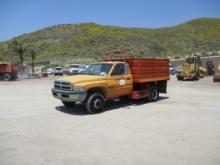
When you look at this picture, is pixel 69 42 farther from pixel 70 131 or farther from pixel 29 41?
pixel 70 131

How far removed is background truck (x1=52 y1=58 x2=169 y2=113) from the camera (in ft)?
37.0

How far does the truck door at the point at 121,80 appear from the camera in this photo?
12.3 metres

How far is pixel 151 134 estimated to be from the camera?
8289 mm

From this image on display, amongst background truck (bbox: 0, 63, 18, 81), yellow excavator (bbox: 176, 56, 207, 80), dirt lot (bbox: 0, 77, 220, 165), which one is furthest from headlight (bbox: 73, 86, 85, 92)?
background truck (bbox: 0, 63, 18, 81)

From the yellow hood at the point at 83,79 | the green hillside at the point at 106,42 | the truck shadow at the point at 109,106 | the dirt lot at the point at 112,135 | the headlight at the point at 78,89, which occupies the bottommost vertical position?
the dirt lot at the point at 112,135

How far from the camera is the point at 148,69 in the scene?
14.2 meters

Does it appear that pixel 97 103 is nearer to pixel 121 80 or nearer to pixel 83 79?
pixel 83 79

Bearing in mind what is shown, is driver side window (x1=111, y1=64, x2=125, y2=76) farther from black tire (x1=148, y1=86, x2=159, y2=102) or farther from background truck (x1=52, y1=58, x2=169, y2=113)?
black tire (x1=148, y1=86, x2=159, y2=102)

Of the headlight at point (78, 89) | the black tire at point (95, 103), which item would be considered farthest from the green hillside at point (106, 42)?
the headlight at point (78, 89)

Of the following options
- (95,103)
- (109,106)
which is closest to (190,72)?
(109,106)

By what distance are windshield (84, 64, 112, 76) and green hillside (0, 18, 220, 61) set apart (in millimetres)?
47438

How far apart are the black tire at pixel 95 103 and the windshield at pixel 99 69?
1063 mm

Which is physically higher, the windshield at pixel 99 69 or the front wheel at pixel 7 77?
the windshield at pixel 99 69

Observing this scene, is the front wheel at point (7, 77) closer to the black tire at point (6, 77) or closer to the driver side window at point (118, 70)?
the black tire at point (6, 77)
